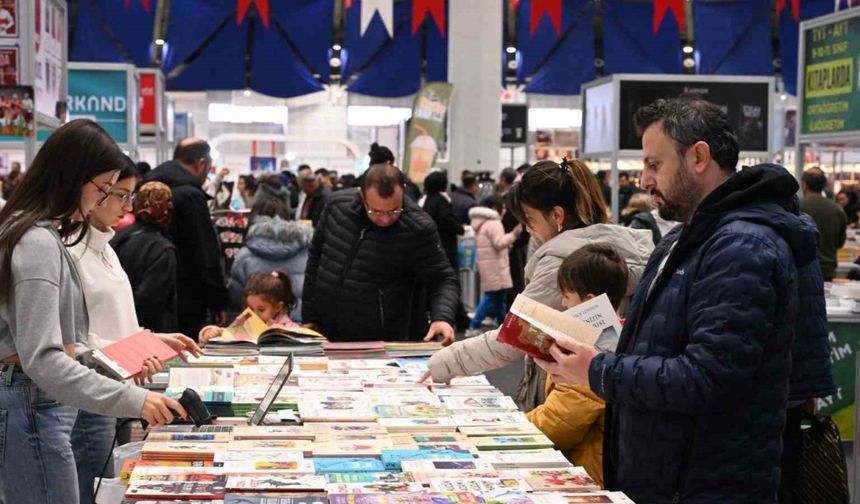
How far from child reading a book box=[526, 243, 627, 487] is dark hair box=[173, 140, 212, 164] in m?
3.31

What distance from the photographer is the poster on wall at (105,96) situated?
8.84 m

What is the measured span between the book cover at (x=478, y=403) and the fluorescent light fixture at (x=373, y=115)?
860 inches

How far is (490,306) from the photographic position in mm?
10211

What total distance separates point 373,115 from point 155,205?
2020cm

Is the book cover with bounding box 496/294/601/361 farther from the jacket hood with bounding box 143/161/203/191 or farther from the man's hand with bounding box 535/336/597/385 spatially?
the jacket hood with bounding box 143/161/203/191

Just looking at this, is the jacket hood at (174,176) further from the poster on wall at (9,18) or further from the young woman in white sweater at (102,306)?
the young woman in white sweater at (102,306)

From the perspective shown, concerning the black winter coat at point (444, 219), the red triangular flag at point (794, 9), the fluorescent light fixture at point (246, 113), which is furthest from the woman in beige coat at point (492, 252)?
the fluorescent light fixture at point (246, 113)

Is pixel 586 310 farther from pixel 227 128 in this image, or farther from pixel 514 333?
pixel 227 128

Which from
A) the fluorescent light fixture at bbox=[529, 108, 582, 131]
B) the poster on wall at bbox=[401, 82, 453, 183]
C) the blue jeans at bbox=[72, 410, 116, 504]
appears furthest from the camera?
the fluorescent light fixture at bbox=[529, 108, 582, 131]

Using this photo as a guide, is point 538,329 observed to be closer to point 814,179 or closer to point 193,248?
point 193,248

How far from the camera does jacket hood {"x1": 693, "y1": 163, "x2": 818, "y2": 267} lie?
2289mm

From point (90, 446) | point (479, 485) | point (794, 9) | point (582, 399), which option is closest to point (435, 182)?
point (90, 446)

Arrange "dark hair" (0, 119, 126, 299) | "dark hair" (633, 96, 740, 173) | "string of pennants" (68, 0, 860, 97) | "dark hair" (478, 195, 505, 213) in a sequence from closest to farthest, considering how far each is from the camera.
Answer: "dark hair" (633, 96, 740, 173) < "dark hair" (0, 119, 126, 299) < "dark hair" (478, 195, 505, 213) < "string of pennants" (68, 0, 860, 97)

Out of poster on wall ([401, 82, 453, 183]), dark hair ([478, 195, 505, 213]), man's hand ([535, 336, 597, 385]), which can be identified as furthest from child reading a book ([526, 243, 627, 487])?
poster on wall ([401, 82, 453, 183])
